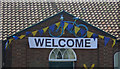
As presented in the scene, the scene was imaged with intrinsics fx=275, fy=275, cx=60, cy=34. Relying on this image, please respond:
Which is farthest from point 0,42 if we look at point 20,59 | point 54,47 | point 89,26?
point 89,26

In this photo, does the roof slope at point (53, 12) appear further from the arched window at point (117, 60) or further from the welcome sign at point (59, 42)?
the welcome sign at point (59, 42)

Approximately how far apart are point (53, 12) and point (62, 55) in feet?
14.1

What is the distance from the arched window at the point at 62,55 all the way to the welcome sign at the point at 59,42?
845 mm

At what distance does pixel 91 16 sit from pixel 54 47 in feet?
16.4

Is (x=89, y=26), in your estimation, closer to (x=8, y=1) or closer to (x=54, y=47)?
(x=54, y=47)

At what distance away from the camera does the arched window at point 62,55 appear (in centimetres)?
1720

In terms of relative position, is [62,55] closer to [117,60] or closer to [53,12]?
[117,60]

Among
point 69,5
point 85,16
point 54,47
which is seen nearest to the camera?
point 54,47

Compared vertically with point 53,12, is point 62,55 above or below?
below

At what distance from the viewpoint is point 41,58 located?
16891 mm

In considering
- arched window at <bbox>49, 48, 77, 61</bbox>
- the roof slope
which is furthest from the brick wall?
the roof slope

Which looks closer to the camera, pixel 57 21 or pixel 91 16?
pixel 57 21

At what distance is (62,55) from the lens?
1728 cm

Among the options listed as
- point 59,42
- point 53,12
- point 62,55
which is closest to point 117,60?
point 62,55
